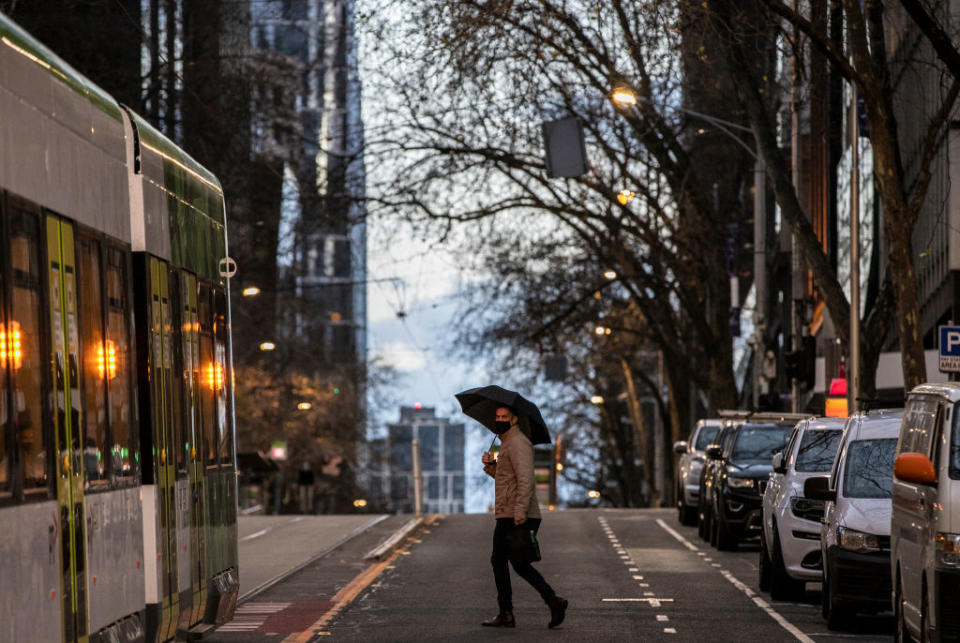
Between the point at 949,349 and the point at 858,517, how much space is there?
6619 millimetres

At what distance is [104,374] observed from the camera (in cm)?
980

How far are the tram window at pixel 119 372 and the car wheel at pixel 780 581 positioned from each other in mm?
9915

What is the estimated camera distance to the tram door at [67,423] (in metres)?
8.66

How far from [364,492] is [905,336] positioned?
71.6 m

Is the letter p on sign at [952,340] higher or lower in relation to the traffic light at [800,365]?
higher

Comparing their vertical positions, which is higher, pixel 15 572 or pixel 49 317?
pixel 49 317

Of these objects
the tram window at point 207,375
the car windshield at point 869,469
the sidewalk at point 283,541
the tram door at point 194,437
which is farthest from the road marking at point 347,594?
the car windshield at point 869,469

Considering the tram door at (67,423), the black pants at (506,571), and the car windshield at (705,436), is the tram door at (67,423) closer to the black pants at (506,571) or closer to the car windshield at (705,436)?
the black pants at (506,571)

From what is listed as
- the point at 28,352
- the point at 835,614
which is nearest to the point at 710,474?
the point at 835,614

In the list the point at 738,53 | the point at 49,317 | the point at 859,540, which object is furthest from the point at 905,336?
the point at 49,317

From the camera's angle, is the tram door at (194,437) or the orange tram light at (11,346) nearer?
the orange tram light at (11,346)

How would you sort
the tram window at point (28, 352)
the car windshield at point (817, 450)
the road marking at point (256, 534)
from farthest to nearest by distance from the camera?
the road marking at point (256, 534) → the car windshield at point (817, 450) → the tram window at point (28, 352)

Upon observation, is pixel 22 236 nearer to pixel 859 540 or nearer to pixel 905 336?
pixel 859 540

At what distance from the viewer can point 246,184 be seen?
126 feet
